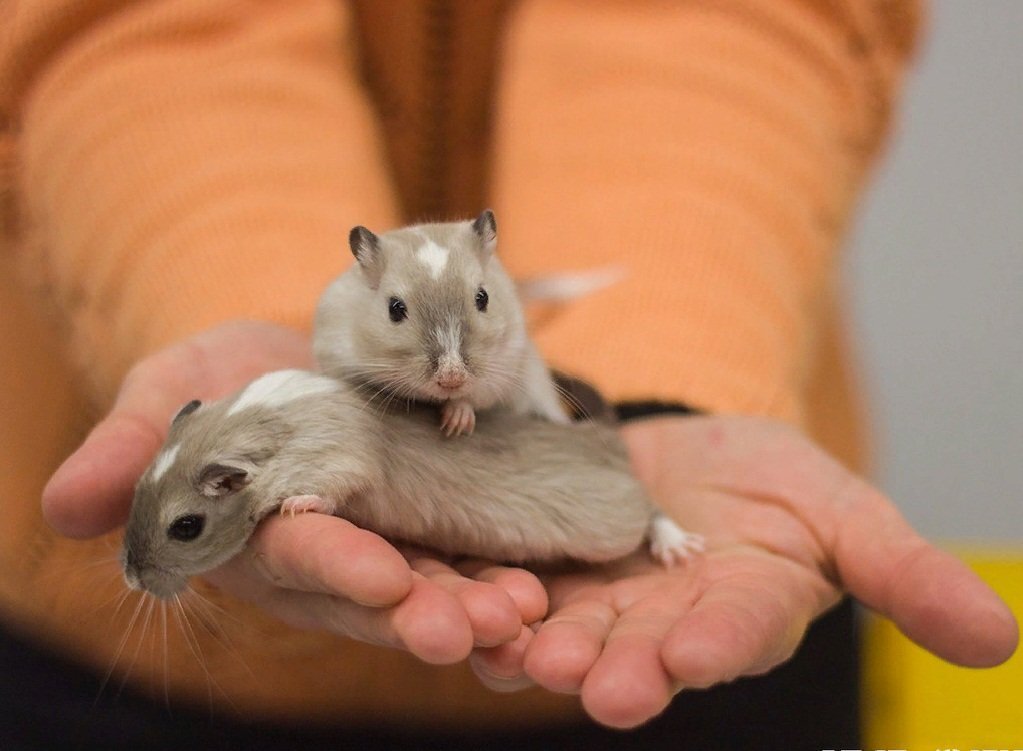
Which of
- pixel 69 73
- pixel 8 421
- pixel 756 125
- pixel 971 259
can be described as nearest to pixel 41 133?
pixel 69 73

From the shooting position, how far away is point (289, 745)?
184 centimetres

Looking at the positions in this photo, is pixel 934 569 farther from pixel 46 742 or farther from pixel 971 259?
pixel 971 259

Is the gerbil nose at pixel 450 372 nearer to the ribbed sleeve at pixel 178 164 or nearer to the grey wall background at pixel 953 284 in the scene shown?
the ribbed sleeve at pixel 178 164

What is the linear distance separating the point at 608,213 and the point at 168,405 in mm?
1234

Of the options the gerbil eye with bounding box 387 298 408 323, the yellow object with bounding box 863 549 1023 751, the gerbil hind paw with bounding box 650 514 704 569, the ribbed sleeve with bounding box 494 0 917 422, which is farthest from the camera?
the yellow object with bounding box 863 549 1023 751

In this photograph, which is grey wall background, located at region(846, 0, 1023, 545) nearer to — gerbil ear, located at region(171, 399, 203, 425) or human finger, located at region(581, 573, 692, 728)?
human finger, located at region(581, 573, 692, 728)

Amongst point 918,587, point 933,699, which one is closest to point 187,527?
point 918,587

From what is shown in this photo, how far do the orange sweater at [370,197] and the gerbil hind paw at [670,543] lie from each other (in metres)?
0.43

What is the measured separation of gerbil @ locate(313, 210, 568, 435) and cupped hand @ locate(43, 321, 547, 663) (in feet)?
0.67

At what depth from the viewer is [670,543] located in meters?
1.54

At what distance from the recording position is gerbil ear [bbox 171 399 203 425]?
140cm

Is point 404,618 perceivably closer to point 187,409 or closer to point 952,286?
point 187,409

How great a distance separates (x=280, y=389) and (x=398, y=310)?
22cm

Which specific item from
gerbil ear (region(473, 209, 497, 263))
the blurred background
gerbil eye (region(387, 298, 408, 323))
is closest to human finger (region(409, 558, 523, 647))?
gerbil eye (region(387, 298, 408, 323))
